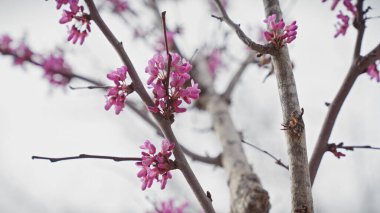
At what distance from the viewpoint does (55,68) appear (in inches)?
151

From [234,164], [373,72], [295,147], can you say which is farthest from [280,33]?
[234,164]

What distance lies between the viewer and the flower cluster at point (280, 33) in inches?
58.4

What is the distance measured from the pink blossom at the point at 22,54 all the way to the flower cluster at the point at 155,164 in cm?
311

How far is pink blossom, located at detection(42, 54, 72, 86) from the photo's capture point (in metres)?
3.73

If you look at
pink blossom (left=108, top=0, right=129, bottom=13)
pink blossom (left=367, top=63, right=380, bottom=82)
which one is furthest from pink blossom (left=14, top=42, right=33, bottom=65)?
pink blossom (left=367, top=63, right=380, bottom=82)

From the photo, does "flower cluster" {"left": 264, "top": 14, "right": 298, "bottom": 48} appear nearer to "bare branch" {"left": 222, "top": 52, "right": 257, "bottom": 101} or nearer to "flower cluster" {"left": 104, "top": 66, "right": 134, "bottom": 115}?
"flower cluster" {"left": 104, "top": 66, "right": 134, "bottom": 115}

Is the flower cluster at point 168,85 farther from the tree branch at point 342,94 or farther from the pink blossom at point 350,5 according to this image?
the pink blossom at point 350,5

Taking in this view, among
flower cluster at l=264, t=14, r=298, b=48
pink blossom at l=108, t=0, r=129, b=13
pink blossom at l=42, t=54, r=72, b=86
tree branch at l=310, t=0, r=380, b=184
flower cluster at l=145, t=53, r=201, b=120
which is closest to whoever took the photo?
flower cluster at l=145, t=53, r=201, b=120

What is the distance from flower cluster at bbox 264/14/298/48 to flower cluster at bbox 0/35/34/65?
10.9 feet

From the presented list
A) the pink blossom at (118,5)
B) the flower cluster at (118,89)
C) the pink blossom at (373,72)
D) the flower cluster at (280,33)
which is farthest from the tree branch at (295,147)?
the pink blossom at (118,5)

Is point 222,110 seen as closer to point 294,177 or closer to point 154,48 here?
point 154,48

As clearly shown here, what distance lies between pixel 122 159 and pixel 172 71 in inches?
17.7

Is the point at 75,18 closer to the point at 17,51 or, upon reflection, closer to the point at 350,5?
the point at 350,5

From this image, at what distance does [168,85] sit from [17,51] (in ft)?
10.9
